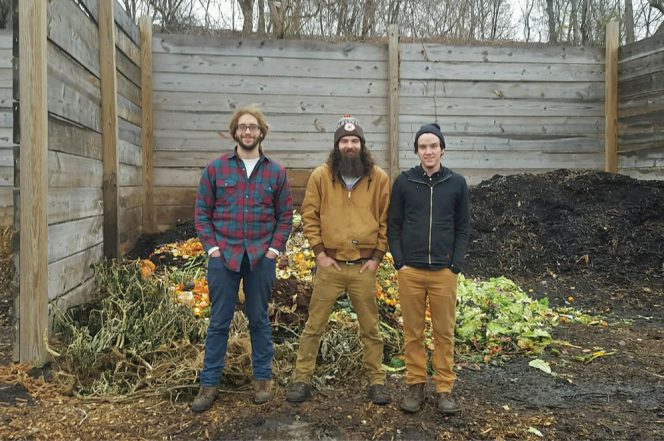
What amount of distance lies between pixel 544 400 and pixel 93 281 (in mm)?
3868

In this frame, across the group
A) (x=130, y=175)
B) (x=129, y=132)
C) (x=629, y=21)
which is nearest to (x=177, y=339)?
(x=130, y=175)

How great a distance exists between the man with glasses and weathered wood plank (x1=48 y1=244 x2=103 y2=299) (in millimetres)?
1374

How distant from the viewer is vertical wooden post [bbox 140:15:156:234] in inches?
303

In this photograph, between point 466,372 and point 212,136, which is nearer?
point 466,372

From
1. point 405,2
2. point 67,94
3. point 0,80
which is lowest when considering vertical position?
point 67,94

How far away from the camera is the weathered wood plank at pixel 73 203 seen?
4145 millimetres

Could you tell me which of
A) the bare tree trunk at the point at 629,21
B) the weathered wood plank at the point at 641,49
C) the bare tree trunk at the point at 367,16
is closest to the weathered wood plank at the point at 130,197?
the weathered wood plank at the point at 641,49

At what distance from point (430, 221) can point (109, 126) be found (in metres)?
3.52

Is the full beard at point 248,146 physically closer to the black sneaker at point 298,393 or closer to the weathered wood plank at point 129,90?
the black sneaker at point 298,393

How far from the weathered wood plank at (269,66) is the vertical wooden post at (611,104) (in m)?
3.55

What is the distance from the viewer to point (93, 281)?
504cm

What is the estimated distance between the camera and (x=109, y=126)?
5449mm

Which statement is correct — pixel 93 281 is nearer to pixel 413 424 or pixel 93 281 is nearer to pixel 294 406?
pixel 294 406

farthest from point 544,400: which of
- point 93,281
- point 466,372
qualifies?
point 93,281
